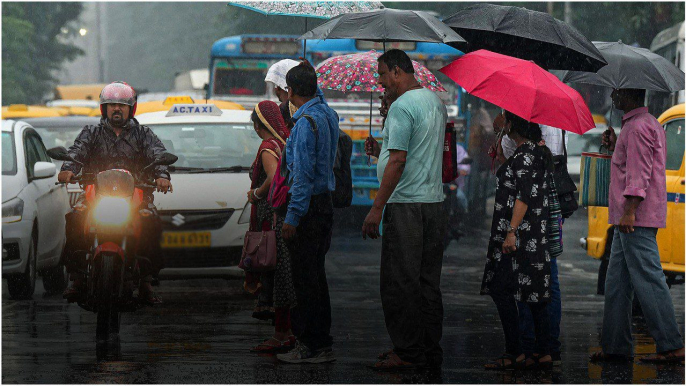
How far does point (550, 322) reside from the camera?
7.14 metres

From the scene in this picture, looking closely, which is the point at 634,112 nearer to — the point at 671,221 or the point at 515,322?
the point at 515,322

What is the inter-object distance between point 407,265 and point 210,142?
478 cm

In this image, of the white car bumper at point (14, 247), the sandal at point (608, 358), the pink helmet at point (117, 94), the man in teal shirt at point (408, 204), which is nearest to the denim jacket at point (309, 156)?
the man in teal shirt at point (408, 204)

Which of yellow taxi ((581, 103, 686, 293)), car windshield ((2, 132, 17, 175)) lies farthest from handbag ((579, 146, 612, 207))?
car windshield ((2, 132, 17, 175))

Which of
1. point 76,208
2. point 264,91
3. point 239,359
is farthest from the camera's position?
point 264,91

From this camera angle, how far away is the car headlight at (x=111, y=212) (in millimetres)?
7613

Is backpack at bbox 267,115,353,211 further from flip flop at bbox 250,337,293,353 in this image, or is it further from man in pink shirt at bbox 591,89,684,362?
man in pink shirt at bbox 591,89,684,362

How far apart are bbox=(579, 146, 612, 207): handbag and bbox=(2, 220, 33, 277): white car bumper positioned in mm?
4856

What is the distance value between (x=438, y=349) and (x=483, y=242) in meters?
10.5

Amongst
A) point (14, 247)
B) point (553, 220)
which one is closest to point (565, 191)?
point (553, 220)

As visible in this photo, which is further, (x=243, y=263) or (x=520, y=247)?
(x=243, y=263)

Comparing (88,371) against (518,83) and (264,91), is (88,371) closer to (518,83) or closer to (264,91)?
(518,83)

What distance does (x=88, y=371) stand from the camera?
6.64 metres

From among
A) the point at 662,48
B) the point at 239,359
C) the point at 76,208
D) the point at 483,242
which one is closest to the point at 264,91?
the point at 483,242
